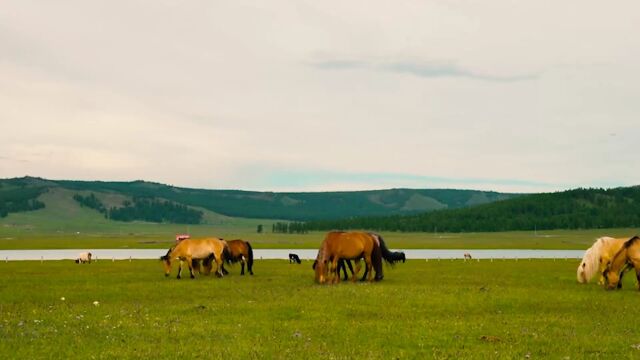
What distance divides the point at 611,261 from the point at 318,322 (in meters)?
17.2

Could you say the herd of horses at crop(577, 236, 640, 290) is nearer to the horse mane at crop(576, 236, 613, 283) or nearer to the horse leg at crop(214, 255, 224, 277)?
the horse mane at crop(576, 236, 613, 283)

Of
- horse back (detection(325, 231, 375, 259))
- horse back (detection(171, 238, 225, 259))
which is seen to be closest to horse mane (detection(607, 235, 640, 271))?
horse back (detection(325, 231, 375, 259))

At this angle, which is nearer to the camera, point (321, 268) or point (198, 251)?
point (321, 268)

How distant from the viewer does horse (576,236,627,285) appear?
1321 inches

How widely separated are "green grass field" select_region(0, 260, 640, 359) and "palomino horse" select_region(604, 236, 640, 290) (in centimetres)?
78

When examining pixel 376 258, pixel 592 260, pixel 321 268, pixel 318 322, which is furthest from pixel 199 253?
pixel 318 322

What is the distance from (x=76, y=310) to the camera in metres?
23.4

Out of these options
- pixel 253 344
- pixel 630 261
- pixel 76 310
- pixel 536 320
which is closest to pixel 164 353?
pixel 253 344

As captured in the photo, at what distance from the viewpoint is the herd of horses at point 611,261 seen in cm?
3122

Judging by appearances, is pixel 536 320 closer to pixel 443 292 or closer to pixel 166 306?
pixel 443 292

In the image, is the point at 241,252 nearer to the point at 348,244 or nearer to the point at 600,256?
the point at 348,244

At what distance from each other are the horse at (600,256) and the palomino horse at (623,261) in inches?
39.6

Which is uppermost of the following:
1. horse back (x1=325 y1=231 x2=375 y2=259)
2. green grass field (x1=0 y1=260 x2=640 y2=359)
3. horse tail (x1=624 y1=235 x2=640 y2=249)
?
horse tail (x1=624 y1=235 x2=640 y2=249)

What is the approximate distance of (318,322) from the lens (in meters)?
20.6
